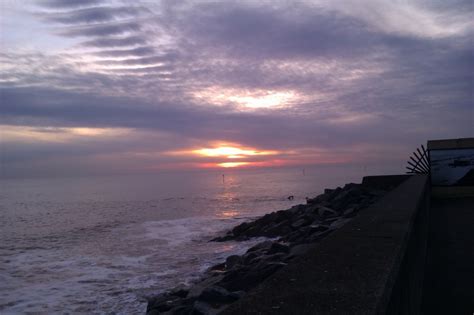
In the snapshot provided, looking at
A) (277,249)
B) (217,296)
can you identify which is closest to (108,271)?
(277,249)

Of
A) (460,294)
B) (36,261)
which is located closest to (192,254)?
(36,261)

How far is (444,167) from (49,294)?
43.4 ft

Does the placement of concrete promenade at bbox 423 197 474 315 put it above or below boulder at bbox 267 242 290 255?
above

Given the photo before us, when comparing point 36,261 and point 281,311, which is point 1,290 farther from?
point 281,311

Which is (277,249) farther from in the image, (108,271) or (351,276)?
(351,276)

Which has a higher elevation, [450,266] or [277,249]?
[450,266]

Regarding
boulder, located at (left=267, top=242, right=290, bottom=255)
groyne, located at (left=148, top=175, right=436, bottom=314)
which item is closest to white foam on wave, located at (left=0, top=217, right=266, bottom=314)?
boulder, located at (left=267, top=242, right=290, bottom=255)

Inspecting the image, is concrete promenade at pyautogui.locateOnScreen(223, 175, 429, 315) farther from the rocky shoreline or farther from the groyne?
the rocky shoreline

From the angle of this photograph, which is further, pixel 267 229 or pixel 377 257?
pixel 267 229

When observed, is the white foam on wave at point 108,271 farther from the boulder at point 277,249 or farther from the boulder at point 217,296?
the boulder at point 217,296

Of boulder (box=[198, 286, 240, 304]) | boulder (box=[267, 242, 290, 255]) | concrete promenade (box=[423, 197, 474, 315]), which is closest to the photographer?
concrete promenade (box=[423, 197, 474, 315])

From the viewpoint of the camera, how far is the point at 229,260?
11.7 meters

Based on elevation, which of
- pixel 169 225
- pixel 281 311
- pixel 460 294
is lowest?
pixel 169 225

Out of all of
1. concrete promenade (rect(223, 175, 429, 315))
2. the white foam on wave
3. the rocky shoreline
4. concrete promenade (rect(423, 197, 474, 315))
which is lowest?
the white foam on wave
